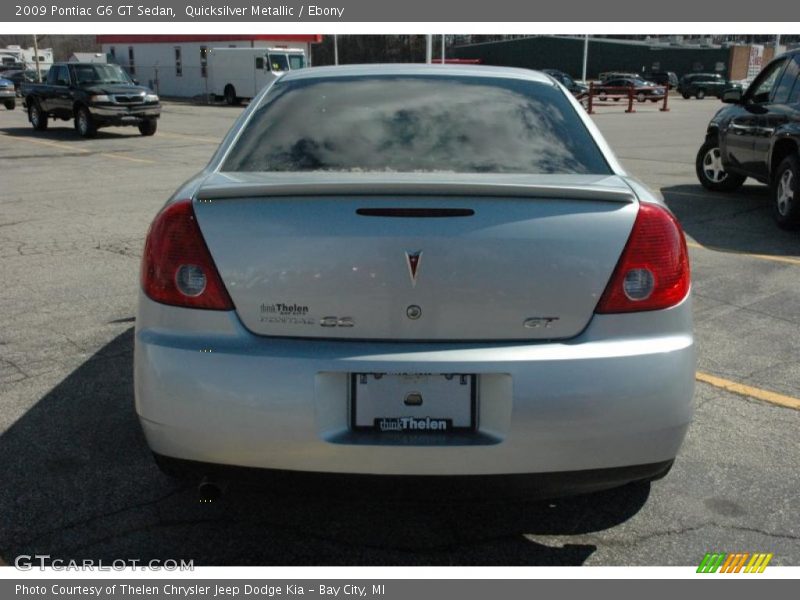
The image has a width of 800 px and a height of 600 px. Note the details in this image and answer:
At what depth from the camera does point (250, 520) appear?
10.5 ft

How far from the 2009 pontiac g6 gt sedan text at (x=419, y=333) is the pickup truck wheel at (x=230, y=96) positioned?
40.6 m

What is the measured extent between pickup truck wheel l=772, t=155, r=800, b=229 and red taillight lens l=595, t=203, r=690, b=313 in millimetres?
6418

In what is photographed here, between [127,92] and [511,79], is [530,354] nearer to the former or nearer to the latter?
[511,79]

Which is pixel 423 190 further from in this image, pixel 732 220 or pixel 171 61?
pixel 171 61

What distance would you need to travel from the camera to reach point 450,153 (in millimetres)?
3268

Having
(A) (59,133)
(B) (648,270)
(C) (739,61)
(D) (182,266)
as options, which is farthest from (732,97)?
(C) (739,61)

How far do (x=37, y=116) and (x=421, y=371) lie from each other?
24609mm

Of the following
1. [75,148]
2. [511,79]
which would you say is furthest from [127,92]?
[511,79]

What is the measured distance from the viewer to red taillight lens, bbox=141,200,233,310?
2.71 meters

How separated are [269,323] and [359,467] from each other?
Result: 514 mm

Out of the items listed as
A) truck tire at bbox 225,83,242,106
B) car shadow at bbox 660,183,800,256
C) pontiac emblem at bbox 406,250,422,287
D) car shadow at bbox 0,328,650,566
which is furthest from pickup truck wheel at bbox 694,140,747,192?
truck tire at bbox 225,83,242,106

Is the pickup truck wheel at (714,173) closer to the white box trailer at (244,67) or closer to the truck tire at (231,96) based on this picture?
the white box trailer at (244,67)

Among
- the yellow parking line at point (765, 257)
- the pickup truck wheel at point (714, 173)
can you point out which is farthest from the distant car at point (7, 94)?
the yellow parking line at point (765, 257)

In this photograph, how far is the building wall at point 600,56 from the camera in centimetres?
7488
